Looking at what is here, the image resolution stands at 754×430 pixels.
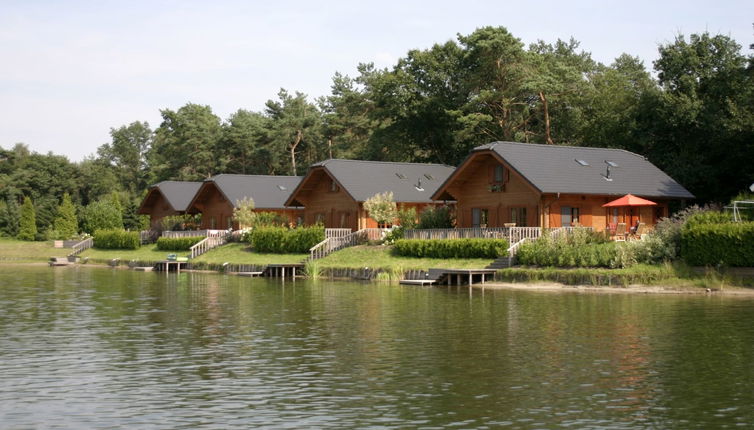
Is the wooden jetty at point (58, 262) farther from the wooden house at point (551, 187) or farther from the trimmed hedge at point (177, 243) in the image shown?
the wooden house at point (551, 187)

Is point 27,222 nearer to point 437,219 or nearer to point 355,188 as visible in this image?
point 355,188

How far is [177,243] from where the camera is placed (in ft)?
234

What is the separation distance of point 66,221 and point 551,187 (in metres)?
68.2

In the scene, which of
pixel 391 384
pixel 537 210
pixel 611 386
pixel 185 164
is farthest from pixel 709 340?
pixel 185 164

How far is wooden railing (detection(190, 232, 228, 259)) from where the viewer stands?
67.0 m

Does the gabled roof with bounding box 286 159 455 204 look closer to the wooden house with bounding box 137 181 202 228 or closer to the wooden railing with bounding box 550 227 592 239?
the wooden railing with bounding box 550 227 592 239

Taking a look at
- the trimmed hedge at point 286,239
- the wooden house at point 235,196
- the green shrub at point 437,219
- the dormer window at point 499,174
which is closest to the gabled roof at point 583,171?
the dormer window at point 499,174

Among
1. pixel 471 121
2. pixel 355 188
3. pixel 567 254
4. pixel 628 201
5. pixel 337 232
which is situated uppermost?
pixel 471 121

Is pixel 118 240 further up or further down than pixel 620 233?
further up

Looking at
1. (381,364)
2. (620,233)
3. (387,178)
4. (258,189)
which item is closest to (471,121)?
(387,178)

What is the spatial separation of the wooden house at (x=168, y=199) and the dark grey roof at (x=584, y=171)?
135ft

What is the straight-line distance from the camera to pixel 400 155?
287 feet

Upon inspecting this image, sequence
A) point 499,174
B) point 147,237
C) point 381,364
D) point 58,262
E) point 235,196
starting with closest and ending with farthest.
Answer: point 381,364
point 499,174
point 58,262
point 235,196
point 147,237

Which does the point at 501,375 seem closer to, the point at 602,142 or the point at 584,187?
the point at 584,187
